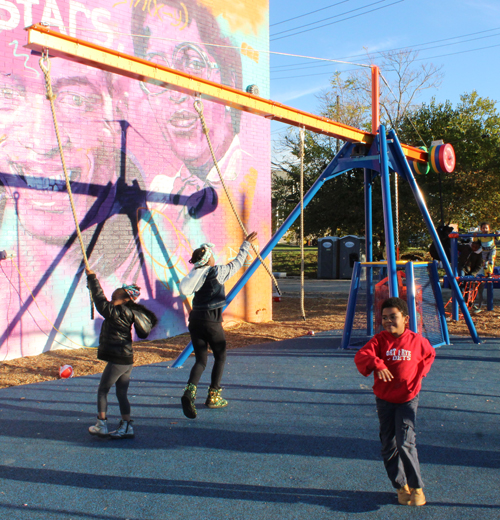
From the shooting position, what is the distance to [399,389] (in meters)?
3.42

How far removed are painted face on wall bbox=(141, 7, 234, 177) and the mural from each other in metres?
0.02

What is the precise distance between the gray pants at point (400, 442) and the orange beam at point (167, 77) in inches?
181

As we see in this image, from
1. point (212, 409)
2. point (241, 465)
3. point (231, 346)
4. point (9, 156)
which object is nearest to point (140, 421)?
point (212, 409)

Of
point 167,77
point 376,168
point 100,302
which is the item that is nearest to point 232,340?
point 376,168

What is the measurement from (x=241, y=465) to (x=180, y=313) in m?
6.19

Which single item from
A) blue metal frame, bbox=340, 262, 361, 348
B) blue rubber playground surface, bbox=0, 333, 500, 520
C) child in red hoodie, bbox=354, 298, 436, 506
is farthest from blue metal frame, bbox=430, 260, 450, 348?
child in red hoodie, bbox=354, 298, 436, 506

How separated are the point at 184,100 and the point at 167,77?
12.1ft

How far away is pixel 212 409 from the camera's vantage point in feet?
18.1

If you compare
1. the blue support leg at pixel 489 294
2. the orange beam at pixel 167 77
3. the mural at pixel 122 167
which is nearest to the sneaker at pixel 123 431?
the orange beam at pixel 167 77

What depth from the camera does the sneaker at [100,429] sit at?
4.64 m

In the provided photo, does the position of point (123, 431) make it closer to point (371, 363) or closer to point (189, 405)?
point (189, 405)

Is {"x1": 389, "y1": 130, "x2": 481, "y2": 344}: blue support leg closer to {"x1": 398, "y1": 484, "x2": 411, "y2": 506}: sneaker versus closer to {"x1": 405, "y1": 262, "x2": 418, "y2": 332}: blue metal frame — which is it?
{"x1": 405, "y1": 262, "x2": 418, "y2": 332}: blue metal frame

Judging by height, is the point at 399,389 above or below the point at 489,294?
above

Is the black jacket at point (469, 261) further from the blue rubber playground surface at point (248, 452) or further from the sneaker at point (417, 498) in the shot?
the sneaker at point (417, 498)
